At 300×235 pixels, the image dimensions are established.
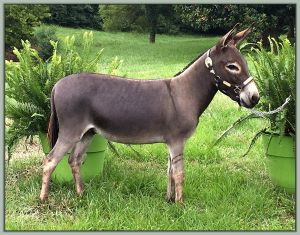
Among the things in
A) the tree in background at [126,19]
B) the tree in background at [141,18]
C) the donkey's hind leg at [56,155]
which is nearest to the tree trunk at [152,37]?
the tree in background at [141,18]

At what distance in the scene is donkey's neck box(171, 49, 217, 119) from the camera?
3.85 m

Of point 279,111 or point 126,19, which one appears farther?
point 126,19

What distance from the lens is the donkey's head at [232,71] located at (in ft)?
11.8

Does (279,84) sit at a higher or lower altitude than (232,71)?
lower

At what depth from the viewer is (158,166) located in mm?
5273

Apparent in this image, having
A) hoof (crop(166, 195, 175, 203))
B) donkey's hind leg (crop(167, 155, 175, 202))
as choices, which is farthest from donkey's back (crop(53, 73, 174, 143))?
hoof (crop(166, 195, 175, 203))

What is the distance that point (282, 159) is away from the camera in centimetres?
425

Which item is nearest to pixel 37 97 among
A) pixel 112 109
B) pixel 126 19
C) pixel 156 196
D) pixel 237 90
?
pixel 112 109

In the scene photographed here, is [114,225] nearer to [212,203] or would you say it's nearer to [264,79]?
[212,203]

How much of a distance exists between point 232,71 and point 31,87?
2.15 meters

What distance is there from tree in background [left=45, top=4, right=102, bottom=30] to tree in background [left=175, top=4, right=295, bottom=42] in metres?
3.81

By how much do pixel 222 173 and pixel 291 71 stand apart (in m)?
1.37

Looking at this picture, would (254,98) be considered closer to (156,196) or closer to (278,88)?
(278,88)

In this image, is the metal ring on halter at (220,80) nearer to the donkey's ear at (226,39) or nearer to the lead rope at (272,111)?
the donkey's ear at (226,39)
